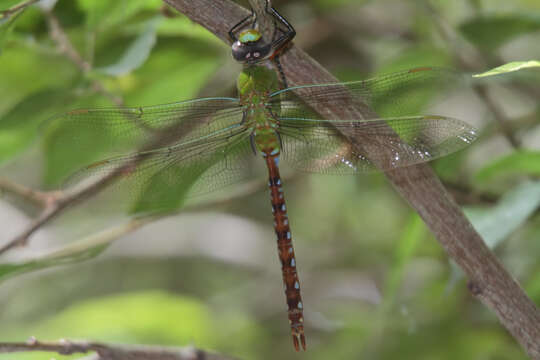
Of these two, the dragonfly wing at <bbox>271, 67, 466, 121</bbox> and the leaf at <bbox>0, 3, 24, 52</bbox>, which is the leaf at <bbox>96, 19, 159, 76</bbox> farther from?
the dragonfly wing at <bbox>271, 67, 466, 121</bbox>

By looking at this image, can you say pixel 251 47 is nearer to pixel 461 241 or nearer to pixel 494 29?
pixel 461 241

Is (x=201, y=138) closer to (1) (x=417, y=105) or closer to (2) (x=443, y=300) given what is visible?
(1) (x=417, y=105)

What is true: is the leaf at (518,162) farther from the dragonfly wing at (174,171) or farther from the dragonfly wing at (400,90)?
the dragonfly wing at (174,171)

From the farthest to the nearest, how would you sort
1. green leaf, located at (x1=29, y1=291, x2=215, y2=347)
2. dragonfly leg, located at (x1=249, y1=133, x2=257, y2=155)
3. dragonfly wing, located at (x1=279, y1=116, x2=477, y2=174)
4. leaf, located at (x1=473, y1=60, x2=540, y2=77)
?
green leaf, located at (x1=29, y1=291, x2=215, y2=347) → dragonfly leg, located at (x1=249, y1=133, x2=257, y2=155) → dragonfly wing, located at (x1=279, y1=116, x2=477, y2=174) → leaf, located at (x1=473, y1=60, x2=540, y2=77)

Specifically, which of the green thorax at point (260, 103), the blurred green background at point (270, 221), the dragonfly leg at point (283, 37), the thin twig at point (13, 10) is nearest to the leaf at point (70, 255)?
the blurred green background at point (270, 221)

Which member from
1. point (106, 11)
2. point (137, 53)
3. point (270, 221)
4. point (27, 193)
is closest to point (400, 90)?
point (137, 53)

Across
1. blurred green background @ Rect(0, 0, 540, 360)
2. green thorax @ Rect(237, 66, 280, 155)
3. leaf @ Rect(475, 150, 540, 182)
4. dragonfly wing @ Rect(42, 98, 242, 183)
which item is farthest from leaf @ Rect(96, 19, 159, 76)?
leaf @ Rect(475, 150, 540, 182)

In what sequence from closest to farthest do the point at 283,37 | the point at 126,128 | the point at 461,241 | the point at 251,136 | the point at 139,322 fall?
the point at 461,241 < the point at 283,37 < the point at 126,128 < the point at 251,136 < the point at 139,322
